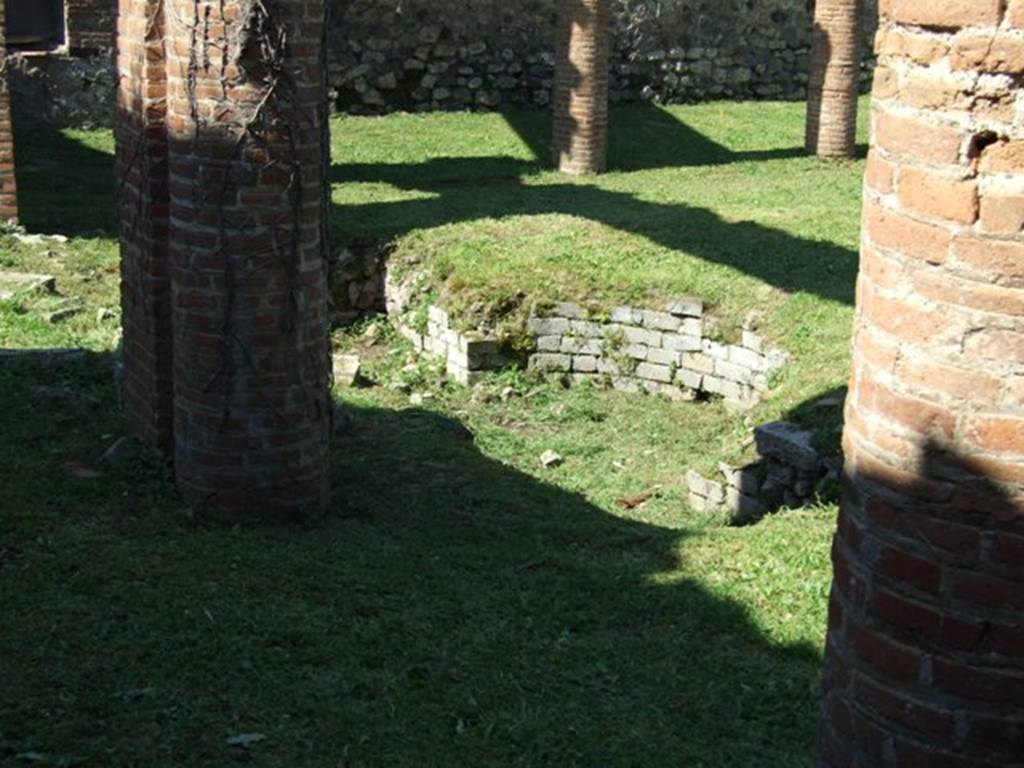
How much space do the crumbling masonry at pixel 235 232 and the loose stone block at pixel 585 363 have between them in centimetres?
428

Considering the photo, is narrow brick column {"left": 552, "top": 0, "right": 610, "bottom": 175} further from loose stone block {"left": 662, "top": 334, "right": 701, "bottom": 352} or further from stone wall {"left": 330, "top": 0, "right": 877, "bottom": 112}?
loose stone block {"left": 662, "top": 334, "right": 701, "bottom": 352}

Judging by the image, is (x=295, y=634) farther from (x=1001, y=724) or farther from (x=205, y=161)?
(x=1001, y=724)

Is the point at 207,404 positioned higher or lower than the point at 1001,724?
lower

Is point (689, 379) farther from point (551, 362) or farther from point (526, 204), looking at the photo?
point (526, 204)

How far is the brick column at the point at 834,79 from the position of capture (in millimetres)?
16375

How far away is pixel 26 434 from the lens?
7535 millimetres

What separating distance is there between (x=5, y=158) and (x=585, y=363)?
5.43 meters

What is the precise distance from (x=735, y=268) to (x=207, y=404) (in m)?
5.70

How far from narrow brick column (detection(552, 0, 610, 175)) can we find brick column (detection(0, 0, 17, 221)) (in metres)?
6.06

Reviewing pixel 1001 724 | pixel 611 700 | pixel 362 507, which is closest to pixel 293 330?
pixel 362 507

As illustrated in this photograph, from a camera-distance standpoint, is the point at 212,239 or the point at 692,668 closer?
the point at 692,668

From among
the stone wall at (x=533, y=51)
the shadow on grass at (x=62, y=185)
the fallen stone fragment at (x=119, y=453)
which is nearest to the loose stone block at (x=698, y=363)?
the fallen stone fragment at (x=119, y=453)

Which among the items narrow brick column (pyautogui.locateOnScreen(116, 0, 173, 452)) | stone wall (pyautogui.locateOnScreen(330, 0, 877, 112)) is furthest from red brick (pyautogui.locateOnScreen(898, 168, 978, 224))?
stone wall (pyautogui.locateOnScreen(330, 0, 877, 112))

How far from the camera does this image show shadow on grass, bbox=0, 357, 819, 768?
15.5ft
